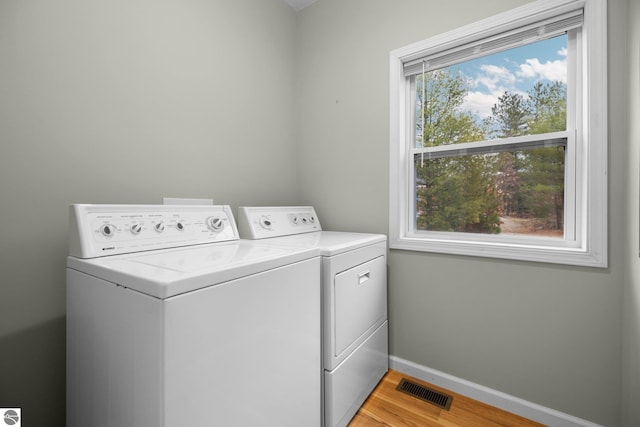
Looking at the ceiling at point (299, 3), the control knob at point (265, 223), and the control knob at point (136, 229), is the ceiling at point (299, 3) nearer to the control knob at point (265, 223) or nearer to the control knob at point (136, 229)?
the control knob at point (265, 223)

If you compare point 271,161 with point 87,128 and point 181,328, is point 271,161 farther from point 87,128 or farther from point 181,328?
point 181,328

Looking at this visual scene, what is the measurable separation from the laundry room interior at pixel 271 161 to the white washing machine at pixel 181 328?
22cm

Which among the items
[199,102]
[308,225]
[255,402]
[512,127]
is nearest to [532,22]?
[512,127]

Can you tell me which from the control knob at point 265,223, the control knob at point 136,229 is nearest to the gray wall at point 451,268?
the control knob at point 265,223

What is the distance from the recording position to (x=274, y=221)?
5.57 feet

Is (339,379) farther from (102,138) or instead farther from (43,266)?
(102,138)

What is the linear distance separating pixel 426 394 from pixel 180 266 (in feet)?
4.86

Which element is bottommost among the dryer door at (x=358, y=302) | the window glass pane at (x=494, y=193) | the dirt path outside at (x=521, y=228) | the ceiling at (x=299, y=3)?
the dryer door at (x=358, y=302)

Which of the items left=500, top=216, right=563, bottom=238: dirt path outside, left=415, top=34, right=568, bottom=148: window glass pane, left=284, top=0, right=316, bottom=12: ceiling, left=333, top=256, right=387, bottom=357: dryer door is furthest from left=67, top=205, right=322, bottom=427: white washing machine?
left=284, top=0, right=316, bottom=12: ceiling

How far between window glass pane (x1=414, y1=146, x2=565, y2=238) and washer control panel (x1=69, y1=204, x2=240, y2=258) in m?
1.20

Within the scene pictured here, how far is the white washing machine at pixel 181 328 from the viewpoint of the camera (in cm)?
69

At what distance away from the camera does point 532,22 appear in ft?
4.42

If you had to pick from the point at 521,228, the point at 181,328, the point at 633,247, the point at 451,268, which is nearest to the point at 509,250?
the point at 521,228

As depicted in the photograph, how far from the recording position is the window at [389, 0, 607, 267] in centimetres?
122
